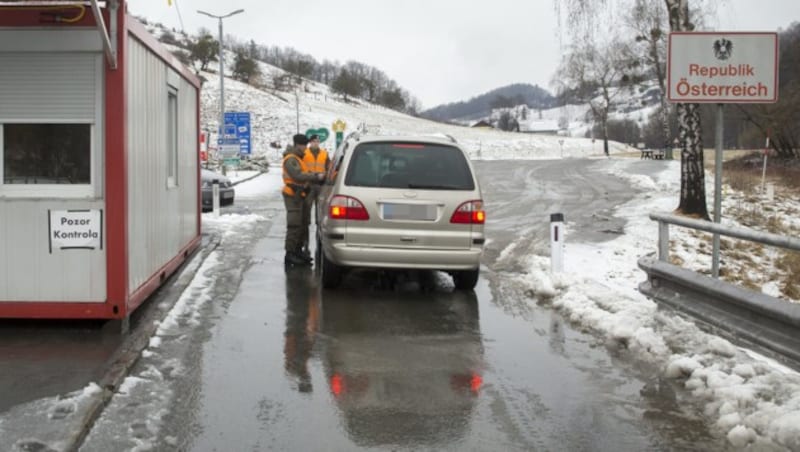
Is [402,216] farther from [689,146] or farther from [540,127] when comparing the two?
[540,127]

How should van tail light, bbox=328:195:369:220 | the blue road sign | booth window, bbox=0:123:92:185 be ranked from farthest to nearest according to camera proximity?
the blue road sign, van tail light, bbox=328:195:369:220, booth window, bbox=0:123:92:185

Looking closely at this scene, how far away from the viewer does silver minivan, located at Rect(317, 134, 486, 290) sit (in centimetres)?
829

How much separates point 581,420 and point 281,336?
2969mm

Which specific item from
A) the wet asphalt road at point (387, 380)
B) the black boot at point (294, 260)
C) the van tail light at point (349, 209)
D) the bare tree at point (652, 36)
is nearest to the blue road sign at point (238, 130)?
the bare tree at point (652, 36)

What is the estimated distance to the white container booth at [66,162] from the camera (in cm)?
632

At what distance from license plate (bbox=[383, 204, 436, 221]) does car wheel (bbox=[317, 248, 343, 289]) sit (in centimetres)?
95

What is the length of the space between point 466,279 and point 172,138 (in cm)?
383

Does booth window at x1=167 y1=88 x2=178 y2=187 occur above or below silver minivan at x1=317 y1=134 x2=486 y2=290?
above

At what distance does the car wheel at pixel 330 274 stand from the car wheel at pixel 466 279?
132 cm

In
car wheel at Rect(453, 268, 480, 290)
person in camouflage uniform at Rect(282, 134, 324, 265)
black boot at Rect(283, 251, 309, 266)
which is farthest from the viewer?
black boot at Rect(283, 251, 309, 266)

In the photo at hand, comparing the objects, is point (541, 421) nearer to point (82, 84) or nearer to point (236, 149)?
point (82, 84)

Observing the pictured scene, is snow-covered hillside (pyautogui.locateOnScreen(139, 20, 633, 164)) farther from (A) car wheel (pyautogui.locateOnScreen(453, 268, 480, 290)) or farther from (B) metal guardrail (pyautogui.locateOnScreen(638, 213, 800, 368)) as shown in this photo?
(B) metal guardrail (pyautogui.locateOnScreen(638, 213, 800, 368))

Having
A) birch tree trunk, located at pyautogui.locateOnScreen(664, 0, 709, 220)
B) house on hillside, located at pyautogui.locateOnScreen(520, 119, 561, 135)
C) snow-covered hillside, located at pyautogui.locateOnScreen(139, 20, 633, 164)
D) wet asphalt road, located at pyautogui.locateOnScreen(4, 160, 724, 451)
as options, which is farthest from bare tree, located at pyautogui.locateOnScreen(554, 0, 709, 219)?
house on hillside, located at pyautogui.locateOnScreen(520, 119, 561, 135)

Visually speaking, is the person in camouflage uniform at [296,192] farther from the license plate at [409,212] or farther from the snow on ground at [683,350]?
the snow on ground at [683,350]
